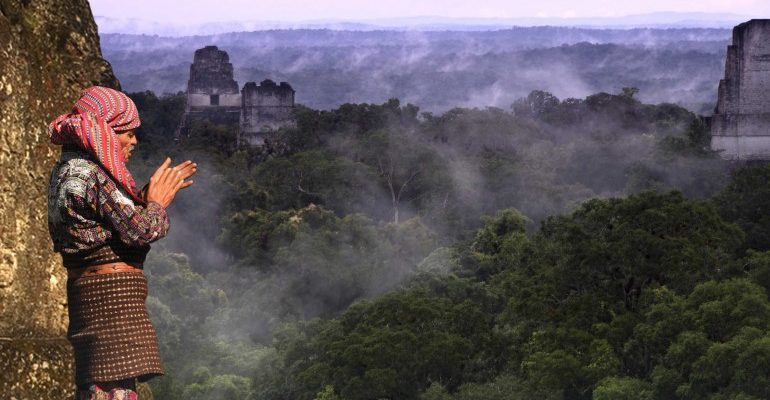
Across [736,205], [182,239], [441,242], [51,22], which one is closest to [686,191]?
[441,242]

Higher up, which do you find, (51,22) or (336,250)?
(51,22)

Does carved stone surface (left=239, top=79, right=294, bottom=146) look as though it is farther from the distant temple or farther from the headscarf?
the headscarf

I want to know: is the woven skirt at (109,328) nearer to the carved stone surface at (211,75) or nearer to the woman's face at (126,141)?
the woman's face at (126,141)

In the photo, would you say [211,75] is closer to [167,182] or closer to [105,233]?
[167,182]

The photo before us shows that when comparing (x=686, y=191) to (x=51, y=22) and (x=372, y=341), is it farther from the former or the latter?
(x=51, y=22)

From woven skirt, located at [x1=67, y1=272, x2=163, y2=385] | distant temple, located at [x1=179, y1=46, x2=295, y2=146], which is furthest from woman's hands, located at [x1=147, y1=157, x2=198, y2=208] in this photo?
distant temple, located at [x1=179, y1=46, x2=295, y2=146]

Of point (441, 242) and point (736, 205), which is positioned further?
point (441, 242)

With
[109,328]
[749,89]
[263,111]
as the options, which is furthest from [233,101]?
[109,328]
